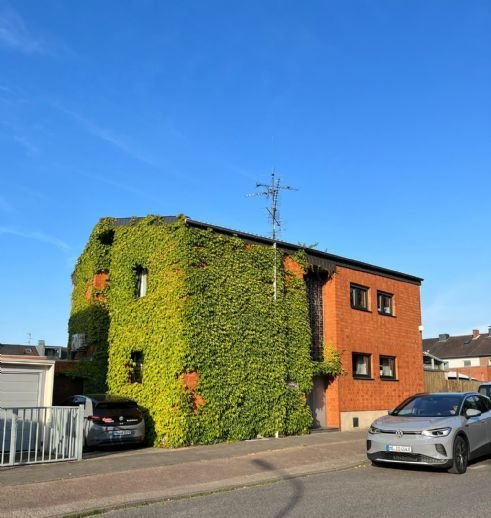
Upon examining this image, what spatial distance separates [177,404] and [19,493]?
708cm

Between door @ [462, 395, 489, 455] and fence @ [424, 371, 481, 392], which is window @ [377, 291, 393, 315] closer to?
fence @ [424, 371, 481, 392]

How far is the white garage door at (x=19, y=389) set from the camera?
46.0 ft

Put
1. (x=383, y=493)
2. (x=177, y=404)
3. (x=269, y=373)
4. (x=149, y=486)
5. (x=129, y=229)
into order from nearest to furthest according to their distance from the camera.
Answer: (x=383, y=493), (x=149, y=486), (x=177, y=404), (x=269, y=373), (x=129, y=229)

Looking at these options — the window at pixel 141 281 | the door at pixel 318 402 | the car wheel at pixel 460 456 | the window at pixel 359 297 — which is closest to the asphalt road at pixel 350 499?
Answer: the car wheel at pixel 460 456

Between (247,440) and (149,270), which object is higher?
(149,270)

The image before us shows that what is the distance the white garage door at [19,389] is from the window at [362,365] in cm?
1161

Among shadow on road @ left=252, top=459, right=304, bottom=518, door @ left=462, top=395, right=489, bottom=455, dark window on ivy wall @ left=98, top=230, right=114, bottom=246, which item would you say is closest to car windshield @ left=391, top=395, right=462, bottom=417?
door @ left=462, top=395, right=489, bottom=455

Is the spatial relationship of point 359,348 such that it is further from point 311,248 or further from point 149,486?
point 149,486

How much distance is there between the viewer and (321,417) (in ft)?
66.9

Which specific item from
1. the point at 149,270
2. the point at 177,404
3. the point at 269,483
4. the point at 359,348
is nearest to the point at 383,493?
the point at 269,483

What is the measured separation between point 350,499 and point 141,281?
12296 millimetres

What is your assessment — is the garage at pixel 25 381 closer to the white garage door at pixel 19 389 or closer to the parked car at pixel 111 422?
the white garage door at pixel 19 389

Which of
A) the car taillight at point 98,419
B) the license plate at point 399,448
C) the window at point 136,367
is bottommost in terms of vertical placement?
the license plate at point 399,448

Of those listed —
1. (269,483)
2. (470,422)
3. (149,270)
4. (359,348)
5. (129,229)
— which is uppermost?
(129,229)
